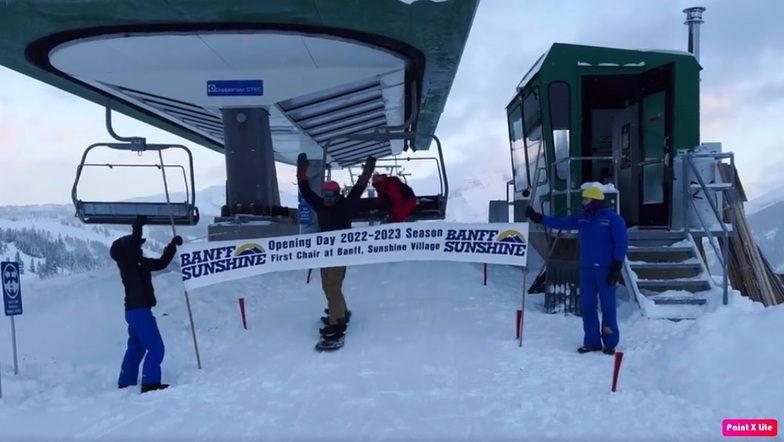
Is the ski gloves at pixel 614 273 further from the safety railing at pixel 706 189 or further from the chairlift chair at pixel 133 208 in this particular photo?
the chairlift chair at pixel 133 208

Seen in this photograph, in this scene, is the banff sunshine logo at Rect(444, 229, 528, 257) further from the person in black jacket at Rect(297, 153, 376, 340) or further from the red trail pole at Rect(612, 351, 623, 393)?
the red trail pole at Rect(612, 351, 623, 393)

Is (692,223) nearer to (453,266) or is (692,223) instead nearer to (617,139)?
(617,139)

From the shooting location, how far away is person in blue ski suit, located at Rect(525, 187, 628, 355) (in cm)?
632

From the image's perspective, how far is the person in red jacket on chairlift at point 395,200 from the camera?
10617 mm

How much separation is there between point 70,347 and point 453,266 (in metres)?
6.77

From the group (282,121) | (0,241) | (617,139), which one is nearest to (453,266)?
(617,139)

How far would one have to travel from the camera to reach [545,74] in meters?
9.68

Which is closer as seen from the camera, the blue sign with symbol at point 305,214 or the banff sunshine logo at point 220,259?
the banff sunshine logo at point 220,259

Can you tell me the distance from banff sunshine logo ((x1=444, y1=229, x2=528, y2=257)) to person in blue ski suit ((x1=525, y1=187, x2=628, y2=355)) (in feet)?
2.43

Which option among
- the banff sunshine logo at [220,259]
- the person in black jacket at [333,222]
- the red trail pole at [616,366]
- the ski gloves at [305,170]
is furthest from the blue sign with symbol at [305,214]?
the red trail pole at [616,366]

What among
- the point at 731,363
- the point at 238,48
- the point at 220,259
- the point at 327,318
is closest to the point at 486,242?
the point at 327,318

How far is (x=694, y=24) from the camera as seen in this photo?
12719mm

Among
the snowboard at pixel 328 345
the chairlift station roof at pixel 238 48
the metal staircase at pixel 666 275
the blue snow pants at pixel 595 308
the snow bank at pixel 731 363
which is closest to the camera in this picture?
the snow bank at pixel 731 363

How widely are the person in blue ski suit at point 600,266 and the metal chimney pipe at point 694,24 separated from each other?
25.8 ft
